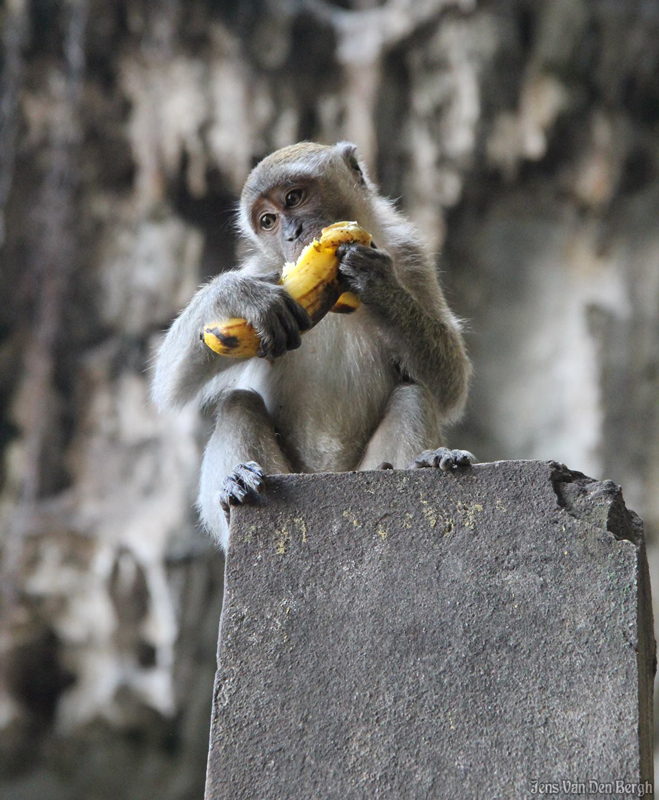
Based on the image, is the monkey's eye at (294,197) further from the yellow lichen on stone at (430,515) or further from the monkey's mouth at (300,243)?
the yellow lichen on stone at (430,515)

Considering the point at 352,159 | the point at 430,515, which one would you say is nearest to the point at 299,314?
the point at 430,515

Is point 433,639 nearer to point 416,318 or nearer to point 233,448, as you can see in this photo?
point 233,448

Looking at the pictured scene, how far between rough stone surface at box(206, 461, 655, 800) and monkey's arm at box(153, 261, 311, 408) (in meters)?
0.62

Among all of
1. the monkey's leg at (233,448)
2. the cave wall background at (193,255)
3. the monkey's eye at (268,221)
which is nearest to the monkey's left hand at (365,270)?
the monkey's eye at (268,221)

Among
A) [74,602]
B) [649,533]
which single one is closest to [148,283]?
[74,602]

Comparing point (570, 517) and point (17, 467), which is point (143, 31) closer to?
point (17, 467)

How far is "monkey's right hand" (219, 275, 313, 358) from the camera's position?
11.9 ft

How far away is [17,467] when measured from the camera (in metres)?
11.5

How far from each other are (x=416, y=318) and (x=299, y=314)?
0.54 meters

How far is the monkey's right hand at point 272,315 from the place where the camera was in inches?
143

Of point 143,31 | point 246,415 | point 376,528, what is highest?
point 143,31

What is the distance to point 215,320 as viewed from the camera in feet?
12.4

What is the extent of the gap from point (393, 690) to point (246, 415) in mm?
1385

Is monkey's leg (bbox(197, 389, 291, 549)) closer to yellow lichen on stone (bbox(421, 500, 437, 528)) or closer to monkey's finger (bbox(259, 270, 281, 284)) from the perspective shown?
monkey's finger (bbox(259, 270, 281, 284))
